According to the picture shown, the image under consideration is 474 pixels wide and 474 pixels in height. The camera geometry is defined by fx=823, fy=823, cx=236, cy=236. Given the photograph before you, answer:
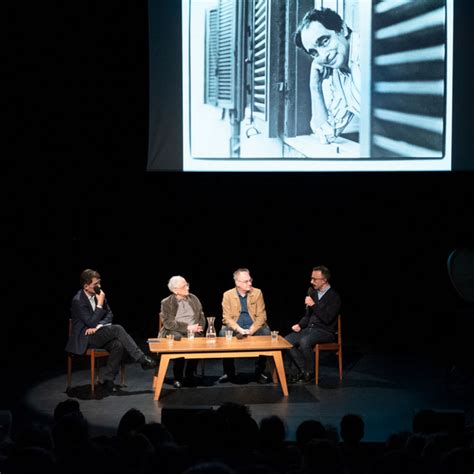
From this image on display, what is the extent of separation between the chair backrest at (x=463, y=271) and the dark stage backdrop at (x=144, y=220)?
0.94 feet

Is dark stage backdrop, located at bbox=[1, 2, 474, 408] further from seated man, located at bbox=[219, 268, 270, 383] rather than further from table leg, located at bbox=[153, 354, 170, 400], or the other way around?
table leg, located at bbox=[153, 354, 170, 400]

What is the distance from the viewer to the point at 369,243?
8398 millimetres

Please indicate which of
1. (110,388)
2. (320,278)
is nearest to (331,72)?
(320,278)

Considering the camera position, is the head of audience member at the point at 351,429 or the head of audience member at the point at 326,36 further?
the head of audience member at the point at 326,36

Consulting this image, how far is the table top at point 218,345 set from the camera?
627 centimetres

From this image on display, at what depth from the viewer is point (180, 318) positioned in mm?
6934

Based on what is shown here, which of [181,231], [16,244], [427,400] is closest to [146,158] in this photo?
[181,231]

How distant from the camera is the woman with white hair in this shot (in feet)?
22.4

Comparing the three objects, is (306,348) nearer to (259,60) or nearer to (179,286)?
(179,286)

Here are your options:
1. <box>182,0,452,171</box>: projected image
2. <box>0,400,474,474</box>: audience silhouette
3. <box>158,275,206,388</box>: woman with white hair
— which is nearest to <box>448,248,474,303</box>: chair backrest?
<box>182,0,452,171</box>: projected image

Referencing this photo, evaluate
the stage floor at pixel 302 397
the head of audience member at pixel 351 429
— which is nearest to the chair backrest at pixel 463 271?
the stage floor at pixel 302 397

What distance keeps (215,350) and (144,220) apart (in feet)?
7.67

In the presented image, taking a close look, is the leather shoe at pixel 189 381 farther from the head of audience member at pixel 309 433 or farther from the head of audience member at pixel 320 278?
the head of audience member at pixel 309 433

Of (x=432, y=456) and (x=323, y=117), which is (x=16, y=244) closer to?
(x=323, y=117)
